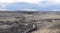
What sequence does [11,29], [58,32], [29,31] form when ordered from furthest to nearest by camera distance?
1. [11,29]
2. [29,31]
3. [58,32]

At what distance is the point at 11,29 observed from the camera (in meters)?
25.4

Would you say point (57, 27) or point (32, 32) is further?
point (57, 27)

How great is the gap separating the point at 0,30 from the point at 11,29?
1679 millimetres

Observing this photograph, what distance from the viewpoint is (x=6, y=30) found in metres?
24.6

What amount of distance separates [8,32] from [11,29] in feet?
5.51

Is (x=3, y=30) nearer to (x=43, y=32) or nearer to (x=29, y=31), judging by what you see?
(x=29, y=31)

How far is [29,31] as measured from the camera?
936 inches

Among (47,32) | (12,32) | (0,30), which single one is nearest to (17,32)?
(12,32)

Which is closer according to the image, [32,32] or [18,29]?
[32,32]

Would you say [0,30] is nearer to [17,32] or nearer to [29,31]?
[17,32]

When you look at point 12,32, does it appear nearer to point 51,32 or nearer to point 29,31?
point 29,31

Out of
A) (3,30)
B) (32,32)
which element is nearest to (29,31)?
(32,32)

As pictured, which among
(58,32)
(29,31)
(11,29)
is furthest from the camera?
(11,29)

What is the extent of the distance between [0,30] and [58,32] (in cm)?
780
